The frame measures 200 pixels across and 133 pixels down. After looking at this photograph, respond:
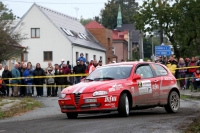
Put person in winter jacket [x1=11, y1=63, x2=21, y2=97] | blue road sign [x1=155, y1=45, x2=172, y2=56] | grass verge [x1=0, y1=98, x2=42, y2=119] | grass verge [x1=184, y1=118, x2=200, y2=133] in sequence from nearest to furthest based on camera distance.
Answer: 1. grass verge [x1=184, y1=118, x2=200, y2=133]
2. grass verge [x1=0, y1=98, x2=42, y2=119]
3. person in winter jacket [x1=11, y1=63, x2=21, y2=97]
4. blue road sign [x1=155, y1=45, x2=172, y2=56]

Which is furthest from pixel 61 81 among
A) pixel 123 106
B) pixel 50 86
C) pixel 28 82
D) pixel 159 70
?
pixel 123 106

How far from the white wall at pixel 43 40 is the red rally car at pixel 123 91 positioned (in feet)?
156

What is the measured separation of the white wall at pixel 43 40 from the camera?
64.4 m

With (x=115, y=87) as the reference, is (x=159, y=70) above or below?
above

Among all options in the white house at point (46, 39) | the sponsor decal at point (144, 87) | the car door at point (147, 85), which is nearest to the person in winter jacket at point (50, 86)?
the car door at point (147, 85)

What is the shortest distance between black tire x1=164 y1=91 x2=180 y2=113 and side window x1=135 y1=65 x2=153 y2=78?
0.95 m

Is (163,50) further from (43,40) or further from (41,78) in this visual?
(43,40)

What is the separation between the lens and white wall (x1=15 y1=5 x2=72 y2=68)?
6438 cm

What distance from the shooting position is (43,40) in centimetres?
6550

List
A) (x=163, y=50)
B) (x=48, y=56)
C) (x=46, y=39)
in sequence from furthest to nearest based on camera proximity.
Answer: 1. (x=48, y=56)
2. (x=46, y=39)
3. (x=163, y=50)

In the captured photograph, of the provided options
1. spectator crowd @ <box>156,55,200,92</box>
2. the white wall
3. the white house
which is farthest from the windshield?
the white wall

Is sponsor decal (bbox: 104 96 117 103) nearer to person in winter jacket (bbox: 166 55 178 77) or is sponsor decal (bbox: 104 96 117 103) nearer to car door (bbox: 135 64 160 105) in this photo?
car door (bbox: 135 64 160 105)

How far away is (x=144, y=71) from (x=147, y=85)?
0.57 m

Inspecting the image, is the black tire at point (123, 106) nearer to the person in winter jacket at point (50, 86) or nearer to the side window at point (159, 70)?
the side window at point (159, 70)
